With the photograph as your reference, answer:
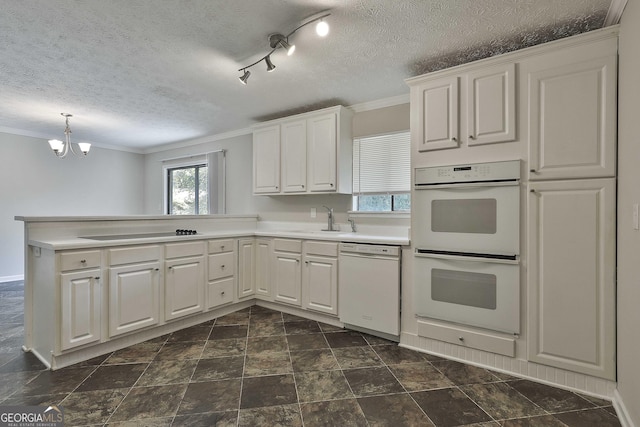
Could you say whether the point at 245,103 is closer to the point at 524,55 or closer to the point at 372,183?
the point at 372,183

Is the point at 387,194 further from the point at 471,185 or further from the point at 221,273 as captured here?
the point at 221,273

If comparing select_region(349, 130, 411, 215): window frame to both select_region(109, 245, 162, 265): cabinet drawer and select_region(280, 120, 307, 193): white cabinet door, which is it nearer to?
select_region(280, 120, 307, 193): white cabinet door

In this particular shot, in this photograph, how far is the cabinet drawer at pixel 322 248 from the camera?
10.1 feet

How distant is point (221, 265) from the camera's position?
3373mm

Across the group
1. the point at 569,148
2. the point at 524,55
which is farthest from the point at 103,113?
the point at 569,148

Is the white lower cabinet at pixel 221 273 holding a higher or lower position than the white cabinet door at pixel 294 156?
lower

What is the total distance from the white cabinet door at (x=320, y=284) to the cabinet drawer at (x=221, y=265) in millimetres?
847

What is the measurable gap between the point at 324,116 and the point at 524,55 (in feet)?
6.36

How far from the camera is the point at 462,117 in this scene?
239cm

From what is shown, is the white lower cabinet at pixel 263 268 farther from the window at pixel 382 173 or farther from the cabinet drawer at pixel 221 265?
the window at pixel 382 173

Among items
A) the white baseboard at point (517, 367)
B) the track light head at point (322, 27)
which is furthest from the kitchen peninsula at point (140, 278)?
the track light head at point (322, 27)

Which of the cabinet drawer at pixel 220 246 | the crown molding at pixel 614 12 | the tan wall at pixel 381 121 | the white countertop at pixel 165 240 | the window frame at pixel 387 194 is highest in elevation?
the crown molding at pixel 614 12

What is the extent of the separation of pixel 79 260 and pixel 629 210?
11.6 feet

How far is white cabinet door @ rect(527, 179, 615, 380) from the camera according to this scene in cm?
191
